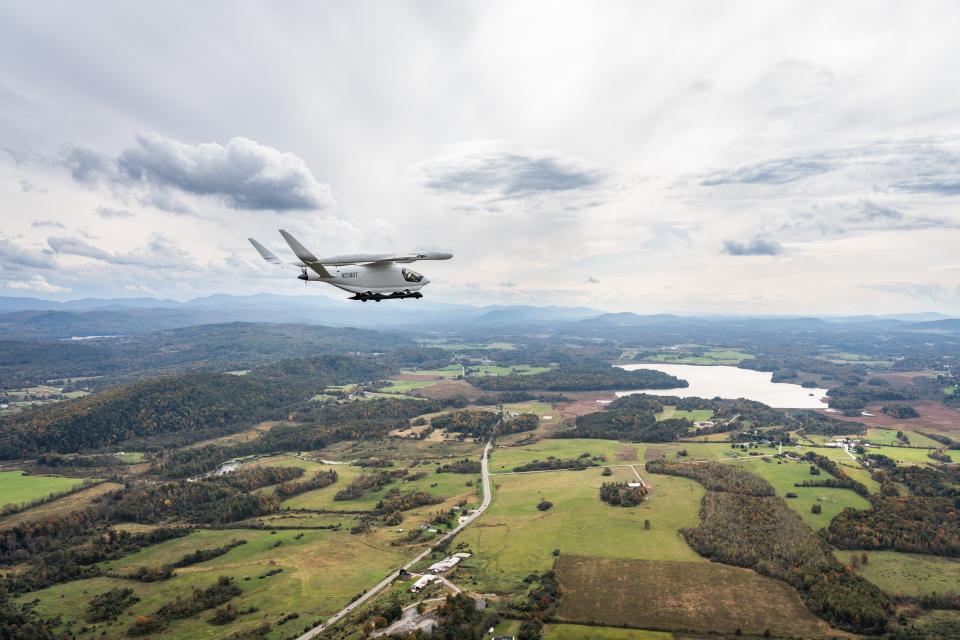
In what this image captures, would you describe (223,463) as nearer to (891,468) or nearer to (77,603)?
(77,603)

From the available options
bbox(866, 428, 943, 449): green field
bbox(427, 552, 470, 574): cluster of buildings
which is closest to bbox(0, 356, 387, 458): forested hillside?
bbox(427, 552, 470, 574): cluster of buildings

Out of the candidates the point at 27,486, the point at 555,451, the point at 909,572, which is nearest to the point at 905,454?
the point at 909,572

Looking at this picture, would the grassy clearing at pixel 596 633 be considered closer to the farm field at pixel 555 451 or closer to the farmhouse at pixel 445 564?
the farmhouse at pixel 445 564

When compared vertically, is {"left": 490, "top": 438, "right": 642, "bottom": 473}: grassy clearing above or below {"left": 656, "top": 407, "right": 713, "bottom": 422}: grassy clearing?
below

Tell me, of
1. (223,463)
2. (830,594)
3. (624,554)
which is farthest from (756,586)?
(223,463)

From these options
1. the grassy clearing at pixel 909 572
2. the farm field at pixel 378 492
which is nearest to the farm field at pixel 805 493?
the grassy clearing at pixel 909 572

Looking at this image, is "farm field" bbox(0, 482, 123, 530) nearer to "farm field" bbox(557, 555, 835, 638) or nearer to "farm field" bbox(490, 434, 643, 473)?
"farm field" bbox(490, 434, 643, 473)

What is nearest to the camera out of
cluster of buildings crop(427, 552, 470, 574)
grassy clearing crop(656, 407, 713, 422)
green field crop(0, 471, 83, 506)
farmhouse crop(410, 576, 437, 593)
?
farmhouse crop(410, 576, 437, 593)
